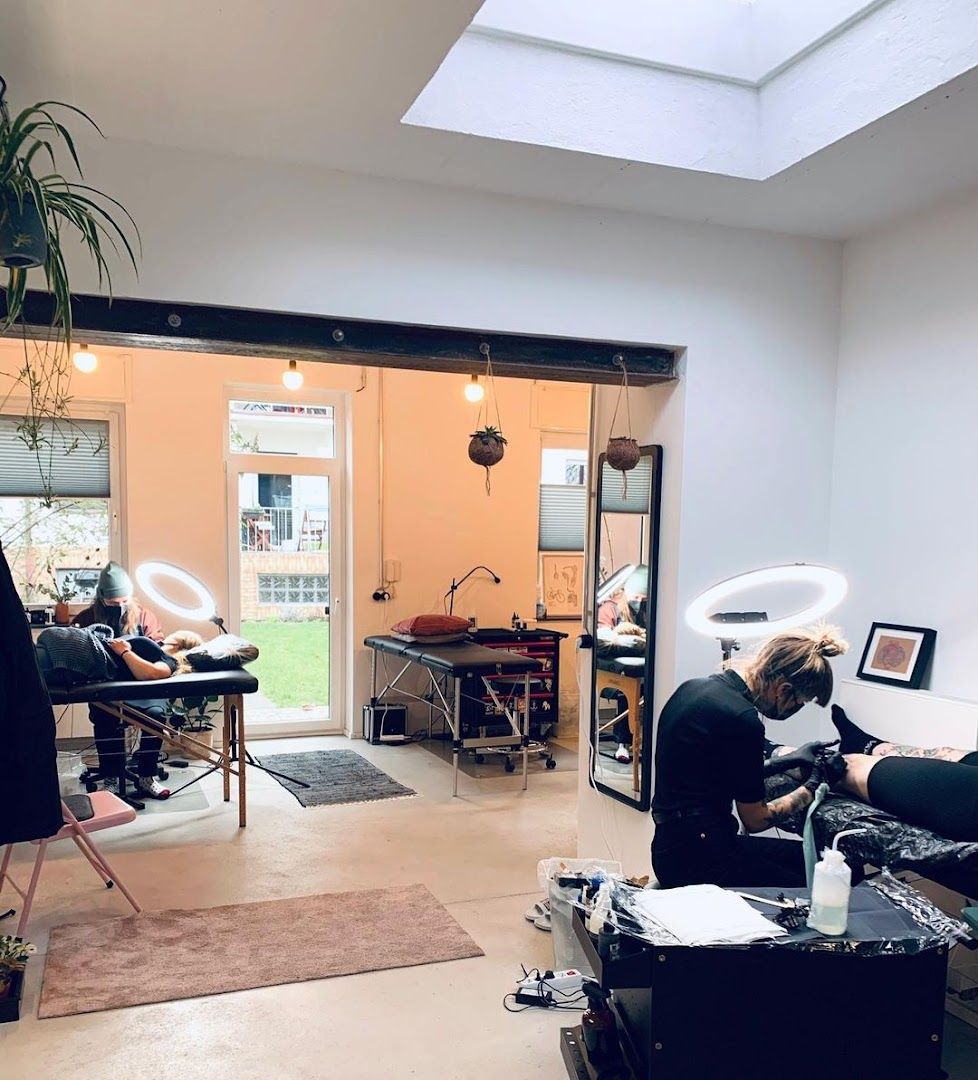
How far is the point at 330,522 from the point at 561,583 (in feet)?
6.16

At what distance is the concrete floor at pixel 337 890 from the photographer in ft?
8.09

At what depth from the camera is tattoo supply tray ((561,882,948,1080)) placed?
1.88 m

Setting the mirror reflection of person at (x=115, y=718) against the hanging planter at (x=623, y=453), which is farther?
the mirror reflection of person at (x=115, y=718)

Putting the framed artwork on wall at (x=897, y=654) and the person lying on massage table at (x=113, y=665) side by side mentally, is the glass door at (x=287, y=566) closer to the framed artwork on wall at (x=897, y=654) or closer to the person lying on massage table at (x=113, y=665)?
the person lying on massage table at (x=113, y=665)

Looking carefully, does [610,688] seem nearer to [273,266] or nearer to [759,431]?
[759,431]

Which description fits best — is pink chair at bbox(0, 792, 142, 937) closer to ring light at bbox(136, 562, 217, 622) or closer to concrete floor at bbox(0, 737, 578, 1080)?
concrete floor at bbox(0, 737, 578, 1080)

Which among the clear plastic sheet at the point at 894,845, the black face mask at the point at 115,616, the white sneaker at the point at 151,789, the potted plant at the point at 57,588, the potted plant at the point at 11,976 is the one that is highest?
the potted plant at the point at 57,588

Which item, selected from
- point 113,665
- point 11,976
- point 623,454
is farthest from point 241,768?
point 623,454

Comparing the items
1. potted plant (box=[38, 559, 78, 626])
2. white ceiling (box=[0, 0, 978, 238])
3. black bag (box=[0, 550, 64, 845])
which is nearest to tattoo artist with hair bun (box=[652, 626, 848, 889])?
white ceiling (box=[0, 0, 978, 238])

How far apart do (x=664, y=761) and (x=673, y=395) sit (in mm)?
1435

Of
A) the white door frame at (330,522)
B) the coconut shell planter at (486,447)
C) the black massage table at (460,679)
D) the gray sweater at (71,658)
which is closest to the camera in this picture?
the coconut shell planter at (486,447)

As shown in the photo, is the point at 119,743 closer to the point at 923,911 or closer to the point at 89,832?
the point at 89,832

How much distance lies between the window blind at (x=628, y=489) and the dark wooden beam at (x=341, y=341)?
350 millimetres

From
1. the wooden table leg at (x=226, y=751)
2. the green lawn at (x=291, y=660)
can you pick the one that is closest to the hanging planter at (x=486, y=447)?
the wooden table leg at (x=226, y=751)
